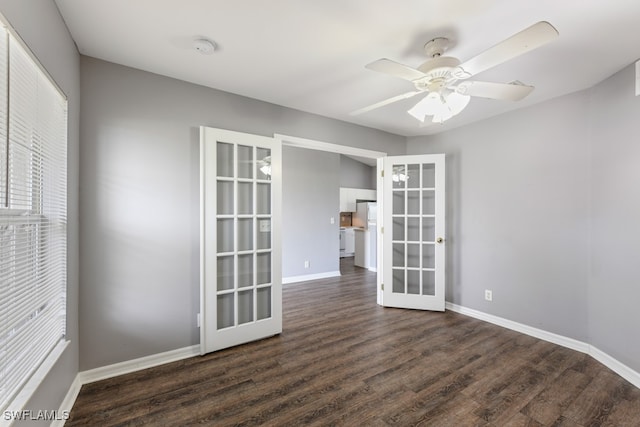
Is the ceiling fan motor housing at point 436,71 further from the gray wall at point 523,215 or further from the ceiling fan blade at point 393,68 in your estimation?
the gray wall at point 523,215

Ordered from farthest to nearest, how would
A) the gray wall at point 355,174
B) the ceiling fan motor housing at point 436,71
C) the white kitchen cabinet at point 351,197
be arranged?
the gray wall at point 355,174 → the white kitchen cabinet at point 351,197 → the ceiling fan motor housing at point 436,71

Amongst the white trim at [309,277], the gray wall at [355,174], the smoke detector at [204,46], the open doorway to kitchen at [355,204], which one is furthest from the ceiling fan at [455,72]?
the gray wall at [355,174]

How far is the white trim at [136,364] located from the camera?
83.9 inches

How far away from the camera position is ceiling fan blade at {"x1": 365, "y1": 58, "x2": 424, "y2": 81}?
5.15 ft

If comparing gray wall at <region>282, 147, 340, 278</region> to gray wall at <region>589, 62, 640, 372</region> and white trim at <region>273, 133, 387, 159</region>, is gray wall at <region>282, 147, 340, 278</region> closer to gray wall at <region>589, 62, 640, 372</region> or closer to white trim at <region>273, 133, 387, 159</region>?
white trim at <region>273, 133, 387, 159</region>

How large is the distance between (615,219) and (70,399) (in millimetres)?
4330

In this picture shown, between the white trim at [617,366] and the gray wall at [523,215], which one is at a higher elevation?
the gray wall at [523,215]

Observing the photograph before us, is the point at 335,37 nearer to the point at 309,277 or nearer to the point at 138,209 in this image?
the point at 138,209

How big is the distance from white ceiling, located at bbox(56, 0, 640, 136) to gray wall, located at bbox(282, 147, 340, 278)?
2754mm

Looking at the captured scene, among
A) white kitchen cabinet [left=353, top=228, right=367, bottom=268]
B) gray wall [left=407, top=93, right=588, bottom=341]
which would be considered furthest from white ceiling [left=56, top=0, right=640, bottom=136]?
white kitchen cabinet [left=353, top=228, right=367, bottom=268]

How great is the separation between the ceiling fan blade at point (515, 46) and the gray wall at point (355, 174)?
6376 mm

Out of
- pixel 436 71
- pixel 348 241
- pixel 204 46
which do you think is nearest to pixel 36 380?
pixel 204 46

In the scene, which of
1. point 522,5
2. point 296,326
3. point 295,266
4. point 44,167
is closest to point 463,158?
point 522,5

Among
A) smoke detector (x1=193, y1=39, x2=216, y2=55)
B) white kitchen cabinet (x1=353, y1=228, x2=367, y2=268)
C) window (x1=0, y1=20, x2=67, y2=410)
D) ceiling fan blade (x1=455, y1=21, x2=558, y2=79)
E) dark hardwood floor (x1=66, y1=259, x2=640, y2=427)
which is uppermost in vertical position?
smoke detector (x1=193, y1=39, x2=216, y2=55)
